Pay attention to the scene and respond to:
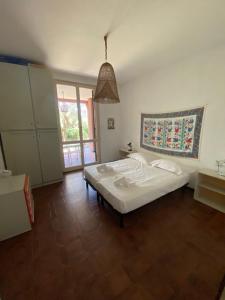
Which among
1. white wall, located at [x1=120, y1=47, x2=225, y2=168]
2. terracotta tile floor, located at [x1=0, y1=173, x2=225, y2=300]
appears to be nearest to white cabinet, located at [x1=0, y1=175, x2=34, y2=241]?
terracotta tile floor, located at [x1=0, y1=173, x2=225, y2=300]

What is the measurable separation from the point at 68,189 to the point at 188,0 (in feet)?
11.2

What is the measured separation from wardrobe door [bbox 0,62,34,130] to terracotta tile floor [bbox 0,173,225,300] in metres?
1.78

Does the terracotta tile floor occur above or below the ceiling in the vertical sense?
below

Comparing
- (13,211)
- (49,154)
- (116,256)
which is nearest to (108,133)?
(49,154)

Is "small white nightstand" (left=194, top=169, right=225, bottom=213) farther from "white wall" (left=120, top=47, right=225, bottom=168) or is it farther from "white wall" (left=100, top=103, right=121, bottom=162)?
"white wall" (left=100, top=103, right=121, bottom=162)

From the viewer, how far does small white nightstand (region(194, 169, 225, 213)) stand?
2156 millimetres

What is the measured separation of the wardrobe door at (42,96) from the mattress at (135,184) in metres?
1.51

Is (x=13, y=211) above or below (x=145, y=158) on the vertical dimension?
below

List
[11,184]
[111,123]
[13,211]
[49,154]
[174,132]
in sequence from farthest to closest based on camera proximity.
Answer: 1. [111,123]
2. [49,154]
3. [174,132]
4. [11,184]
5. [13,211]

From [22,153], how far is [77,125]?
166 cm

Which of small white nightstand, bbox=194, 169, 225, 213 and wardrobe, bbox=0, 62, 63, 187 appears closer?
small white nightstand, bbox=194, 169, 225, 213

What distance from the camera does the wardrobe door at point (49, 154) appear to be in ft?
9.62

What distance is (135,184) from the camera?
80.1 inches

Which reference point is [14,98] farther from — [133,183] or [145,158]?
[145,158]
